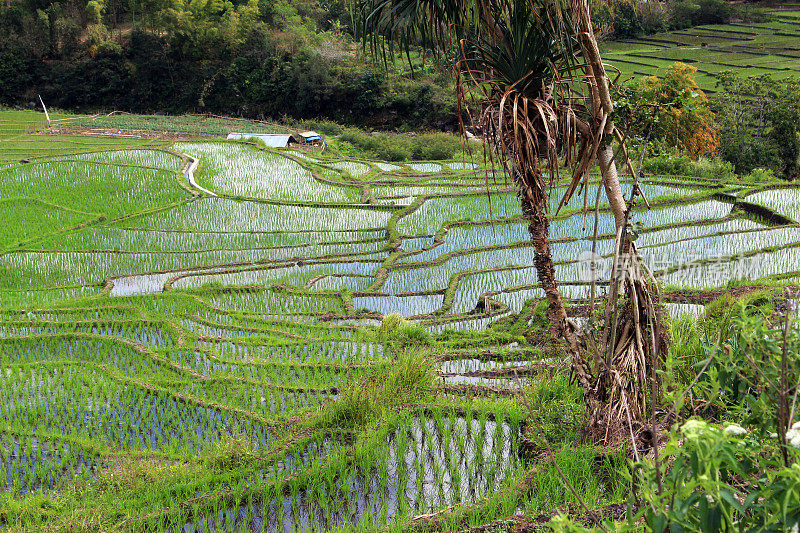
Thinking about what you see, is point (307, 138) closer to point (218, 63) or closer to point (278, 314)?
point (218, 63)

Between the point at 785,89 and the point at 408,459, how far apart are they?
18.8m

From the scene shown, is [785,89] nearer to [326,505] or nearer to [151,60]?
→ [326,505]

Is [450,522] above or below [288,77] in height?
below

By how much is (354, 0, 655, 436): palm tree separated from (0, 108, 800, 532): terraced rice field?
46 centimetres

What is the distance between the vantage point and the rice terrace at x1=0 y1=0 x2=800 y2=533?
147 inches

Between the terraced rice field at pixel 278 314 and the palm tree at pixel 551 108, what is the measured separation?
0.46 meters

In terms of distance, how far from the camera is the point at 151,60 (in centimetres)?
3609

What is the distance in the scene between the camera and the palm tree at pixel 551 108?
13.8 ft

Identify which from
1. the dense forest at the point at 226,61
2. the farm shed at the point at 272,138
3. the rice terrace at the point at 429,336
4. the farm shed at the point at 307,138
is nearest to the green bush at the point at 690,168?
the rice terrace at the point at 429,336

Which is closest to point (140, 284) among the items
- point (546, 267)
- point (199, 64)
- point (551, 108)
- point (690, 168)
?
point (546, 267)

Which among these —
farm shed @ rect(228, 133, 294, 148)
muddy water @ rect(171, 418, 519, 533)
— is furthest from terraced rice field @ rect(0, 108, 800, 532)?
farm shed @ rect(228, 133, 294, 148)

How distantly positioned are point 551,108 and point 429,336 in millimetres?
3455

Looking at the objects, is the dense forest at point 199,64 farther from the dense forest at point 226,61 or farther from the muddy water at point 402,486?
the muddy water at point 402,486

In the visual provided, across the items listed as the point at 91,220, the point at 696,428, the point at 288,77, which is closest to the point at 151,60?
the point at 288,77
